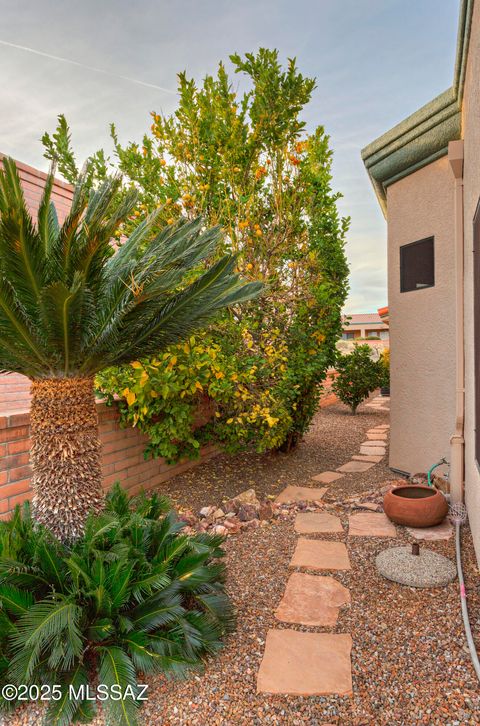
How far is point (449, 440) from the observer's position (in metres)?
4.88

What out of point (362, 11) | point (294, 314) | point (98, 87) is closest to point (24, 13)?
point (98, 87)

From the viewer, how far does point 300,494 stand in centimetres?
514

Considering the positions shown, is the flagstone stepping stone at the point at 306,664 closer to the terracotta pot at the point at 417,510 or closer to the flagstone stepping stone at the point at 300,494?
the terracotta pot at the point at 417,510

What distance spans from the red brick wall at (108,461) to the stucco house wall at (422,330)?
2660 millimetres

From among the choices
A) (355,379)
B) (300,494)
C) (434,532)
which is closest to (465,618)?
(434,532)

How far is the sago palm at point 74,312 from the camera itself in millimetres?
2350

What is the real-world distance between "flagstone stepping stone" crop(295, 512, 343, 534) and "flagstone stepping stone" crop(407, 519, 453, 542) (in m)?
0.59

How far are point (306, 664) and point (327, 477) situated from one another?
144 inches

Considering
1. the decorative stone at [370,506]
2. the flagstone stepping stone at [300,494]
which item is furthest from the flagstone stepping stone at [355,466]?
the decorative stone at [370,506]

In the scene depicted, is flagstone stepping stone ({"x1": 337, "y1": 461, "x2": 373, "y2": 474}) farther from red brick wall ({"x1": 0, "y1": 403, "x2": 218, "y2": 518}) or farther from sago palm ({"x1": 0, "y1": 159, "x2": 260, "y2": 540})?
sago palm ({"x1": 0, "y1": 159, "x2": 260, "y2": 540})

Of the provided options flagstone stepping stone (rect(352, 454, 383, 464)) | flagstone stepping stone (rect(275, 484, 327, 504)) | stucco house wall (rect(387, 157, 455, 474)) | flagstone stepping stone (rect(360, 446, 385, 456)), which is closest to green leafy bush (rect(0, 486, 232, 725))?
flagstone stepping stone (rect(275, 484, 327, 504))

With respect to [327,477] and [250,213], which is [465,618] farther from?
[250,213]

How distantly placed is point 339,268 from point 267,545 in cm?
393

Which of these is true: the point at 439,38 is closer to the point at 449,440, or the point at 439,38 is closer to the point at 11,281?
the point at 449,440
